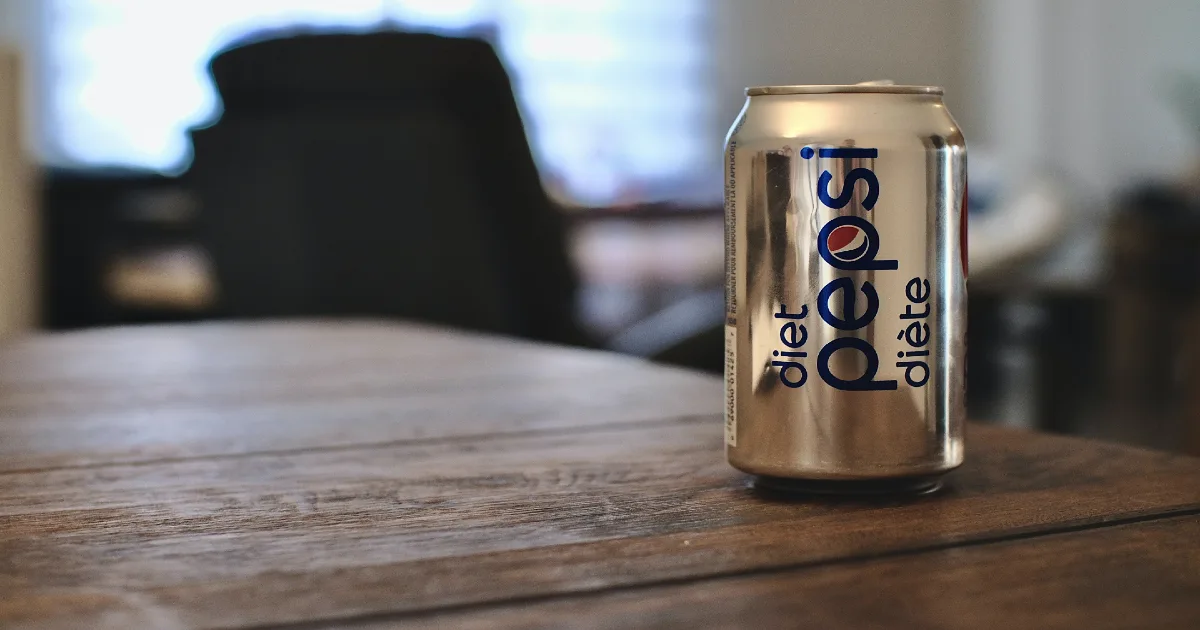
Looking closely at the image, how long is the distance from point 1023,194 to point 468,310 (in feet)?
7.94

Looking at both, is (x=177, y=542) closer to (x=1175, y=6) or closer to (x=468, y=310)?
(x=468, y=310)

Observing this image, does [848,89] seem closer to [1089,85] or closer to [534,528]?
[534,528]

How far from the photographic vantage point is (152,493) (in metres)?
0.49

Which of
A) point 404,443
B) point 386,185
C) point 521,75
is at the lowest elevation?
point 404,443

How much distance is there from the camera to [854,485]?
45 cm

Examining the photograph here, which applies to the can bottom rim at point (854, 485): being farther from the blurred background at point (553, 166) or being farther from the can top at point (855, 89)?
the blurred background at point (553, 166)

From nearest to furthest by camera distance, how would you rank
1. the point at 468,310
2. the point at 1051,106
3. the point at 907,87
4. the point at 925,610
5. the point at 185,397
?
Result: the point at 925,610, the point at 907,87, the point at 185,397, the point at 468,310, the point at 1051,106

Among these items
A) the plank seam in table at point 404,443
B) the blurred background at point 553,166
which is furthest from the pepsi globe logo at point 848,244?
the blurred background at point 553,166

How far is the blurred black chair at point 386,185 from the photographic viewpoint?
6.00ft

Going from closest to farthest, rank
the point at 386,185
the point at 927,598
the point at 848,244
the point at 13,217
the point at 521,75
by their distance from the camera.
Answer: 1. the point at 927,598
2. the point at 848,244
3. the point at 386,185
4. the point at 13,217
5. the point at 521,75

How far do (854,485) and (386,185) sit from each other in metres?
1.52

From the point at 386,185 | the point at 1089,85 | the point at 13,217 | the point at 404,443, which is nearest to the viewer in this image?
the point at 404,443

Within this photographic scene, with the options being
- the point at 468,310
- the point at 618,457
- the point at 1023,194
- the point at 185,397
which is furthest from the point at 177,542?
the point at 1023,194

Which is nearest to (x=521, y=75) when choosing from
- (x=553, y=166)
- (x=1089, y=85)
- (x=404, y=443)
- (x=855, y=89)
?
(x=553, y=166)
